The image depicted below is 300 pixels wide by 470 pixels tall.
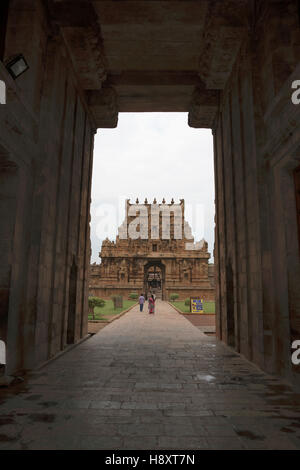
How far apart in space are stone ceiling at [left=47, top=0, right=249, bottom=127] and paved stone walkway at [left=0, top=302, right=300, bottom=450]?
853 cm

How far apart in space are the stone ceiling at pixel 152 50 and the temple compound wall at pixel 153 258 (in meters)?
32.7

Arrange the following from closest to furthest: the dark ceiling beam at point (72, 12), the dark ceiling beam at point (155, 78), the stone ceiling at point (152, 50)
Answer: the dark ceiling beam at point (72, 12) → the stone ceiling at point (152, 50) → the dark ceiling beam at point (155, 78)

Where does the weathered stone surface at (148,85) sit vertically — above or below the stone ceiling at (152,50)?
below

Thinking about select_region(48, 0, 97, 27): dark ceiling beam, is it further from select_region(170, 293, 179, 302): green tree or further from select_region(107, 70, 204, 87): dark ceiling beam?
select_region(170, 293, 179, 302): green tree

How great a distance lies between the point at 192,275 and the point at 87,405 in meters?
41.5

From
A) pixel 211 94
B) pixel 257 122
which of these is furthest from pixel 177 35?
pixel 257 122

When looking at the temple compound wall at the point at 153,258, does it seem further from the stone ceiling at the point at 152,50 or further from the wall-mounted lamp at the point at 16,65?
A: the wall-mounted lamp at the point at 16,65

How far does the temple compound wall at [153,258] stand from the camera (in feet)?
140

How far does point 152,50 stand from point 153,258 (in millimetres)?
36470

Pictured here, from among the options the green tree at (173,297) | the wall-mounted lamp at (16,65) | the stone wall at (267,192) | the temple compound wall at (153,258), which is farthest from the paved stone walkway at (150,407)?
the temple compound wall at (153,258)

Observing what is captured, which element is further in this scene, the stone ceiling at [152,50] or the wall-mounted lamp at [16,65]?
the stone ceiling at [152,50]

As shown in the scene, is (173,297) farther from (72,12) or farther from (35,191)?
(72,12)

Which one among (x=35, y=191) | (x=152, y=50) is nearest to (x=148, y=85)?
(x=152, y=50)

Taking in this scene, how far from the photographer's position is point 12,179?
6348 millimetres
